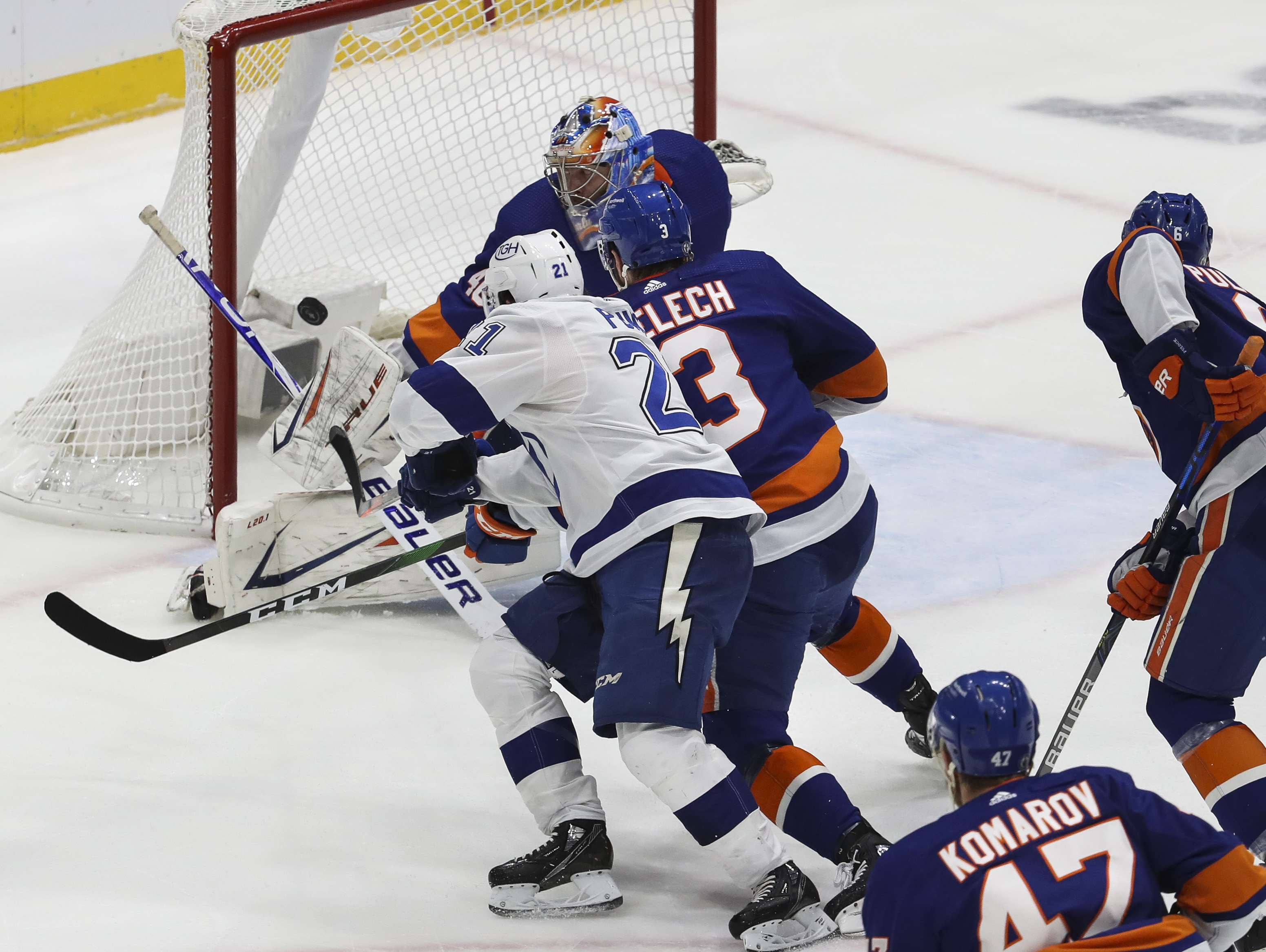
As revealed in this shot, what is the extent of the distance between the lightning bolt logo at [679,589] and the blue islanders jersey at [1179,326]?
2.30 feet

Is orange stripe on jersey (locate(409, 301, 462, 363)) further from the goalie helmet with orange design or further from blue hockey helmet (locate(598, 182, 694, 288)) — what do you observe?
blue hockey helmet (locate(598, 182, 694, 288))

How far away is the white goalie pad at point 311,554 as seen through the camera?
11.8 ft

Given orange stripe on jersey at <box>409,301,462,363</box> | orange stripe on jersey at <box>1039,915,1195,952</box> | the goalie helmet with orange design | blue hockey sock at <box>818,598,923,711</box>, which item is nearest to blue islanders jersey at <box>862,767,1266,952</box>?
orange stripe on jersey at <box>1039,915,1195,952</box>

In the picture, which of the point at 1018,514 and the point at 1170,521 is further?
the point at 1018,514

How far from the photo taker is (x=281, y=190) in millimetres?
4355

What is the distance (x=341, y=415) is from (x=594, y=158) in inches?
26.0

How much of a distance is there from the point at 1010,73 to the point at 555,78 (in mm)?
2857

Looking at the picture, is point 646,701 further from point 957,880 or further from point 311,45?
point 311,45

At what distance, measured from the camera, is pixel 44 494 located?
4203mm

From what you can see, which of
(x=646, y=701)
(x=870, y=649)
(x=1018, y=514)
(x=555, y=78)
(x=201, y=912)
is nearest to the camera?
(x=646, y=701)

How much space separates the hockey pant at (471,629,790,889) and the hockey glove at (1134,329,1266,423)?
0.82 m

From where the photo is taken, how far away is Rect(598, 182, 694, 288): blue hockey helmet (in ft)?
8.89

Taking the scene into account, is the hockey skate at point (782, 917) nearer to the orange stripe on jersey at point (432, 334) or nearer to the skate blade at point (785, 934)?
the skate blade at point (785, 934)

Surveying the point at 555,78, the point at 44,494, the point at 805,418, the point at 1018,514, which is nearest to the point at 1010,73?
the point at 555,78
